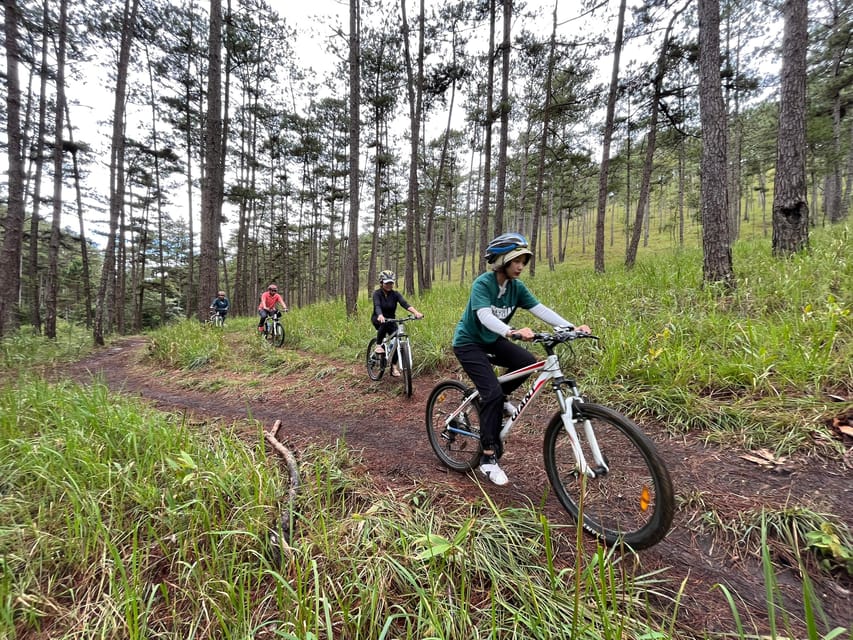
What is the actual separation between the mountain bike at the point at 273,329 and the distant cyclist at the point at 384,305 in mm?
4699

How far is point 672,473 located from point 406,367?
3.41m

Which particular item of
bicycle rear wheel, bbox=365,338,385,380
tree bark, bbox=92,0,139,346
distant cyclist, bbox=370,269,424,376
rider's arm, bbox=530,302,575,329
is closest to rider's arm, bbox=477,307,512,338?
rider's arm, bbox=530,302,575,329

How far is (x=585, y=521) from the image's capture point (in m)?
2.22

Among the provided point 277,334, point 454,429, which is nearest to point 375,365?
point 454,429

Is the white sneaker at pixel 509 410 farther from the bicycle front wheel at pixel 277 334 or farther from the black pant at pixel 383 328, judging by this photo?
the bicycle front wheel at pixel 277 334

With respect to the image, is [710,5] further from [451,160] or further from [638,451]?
[451,160]

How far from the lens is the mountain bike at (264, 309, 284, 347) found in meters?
9.30

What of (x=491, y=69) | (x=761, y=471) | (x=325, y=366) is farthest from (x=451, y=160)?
(x=761, y=471)

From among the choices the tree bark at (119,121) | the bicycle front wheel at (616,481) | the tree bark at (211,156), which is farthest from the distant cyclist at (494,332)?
the tree bark at (119,121)

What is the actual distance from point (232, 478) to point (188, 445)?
2.51 ft

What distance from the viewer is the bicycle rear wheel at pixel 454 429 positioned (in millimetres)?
3084

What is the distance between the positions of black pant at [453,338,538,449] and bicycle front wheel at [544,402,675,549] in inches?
19.7

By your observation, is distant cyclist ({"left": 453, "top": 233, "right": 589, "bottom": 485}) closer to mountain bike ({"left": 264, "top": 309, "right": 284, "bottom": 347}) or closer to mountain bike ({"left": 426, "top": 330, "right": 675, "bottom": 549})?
mountain bike ({"left": 426, "top": 330, "right": 675, "bottom": 549})

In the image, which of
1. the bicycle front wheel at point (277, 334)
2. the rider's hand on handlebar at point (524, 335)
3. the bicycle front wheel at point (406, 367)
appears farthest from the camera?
the bicycle front wheel at point (277, 334)
